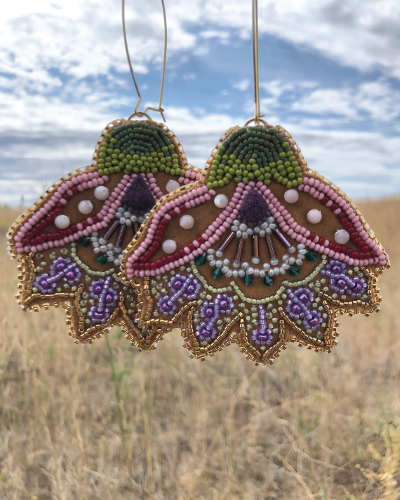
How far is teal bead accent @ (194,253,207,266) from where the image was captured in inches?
42.2

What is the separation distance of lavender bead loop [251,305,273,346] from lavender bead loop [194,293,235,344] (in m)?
0.08

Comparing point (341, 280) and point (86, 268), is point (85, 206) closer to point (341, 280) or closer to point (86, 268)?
point (86, 268)

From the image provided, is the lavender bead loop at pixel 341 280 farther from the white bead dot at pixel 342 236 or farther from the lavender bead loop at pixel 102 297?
the lavender bead loop at pixel 102 297

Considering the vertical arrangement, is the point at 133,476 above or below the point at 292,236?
below

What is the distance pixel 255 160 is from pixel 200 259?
0.30 meters

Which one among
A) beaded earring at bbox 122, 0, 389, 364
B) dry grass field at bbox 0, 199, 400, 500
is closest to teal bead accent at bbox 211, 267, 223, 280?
beaded earring at bbox 122, 0, 389, 364

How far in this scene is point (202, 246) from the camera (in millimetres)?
1062

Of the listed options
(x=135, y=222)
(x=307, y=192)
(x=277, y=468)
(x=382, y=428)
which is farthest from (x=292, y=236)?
(x=382, y=428)

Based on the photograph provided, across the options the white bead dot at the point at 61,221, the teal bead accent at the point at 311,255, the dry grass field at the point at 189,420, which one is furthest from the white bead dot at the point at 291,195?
the dry grass field at the point at 189,420

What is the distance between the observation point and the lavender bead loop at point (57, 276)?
113 cm

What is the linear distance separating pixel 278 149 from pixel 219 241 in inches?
11.4

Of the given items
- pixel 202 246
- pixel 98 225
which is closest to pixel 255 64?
pixel 202 246

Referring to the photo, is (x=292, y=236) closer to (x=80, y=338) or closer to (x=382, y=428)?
(x=80, y=338)

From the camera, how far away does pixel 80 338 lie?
1.14 metres
